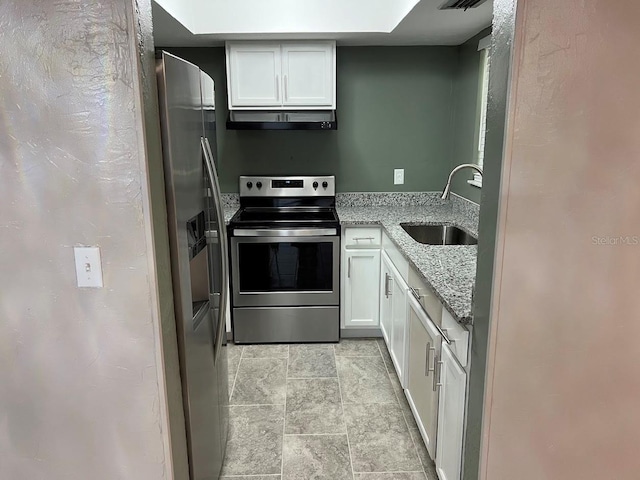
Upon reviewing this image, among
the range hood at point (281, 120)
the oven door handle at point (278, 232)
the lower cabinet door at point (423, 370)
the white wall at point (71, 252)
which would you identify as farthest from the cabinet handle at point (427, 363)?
the range hood at point (281, 120)

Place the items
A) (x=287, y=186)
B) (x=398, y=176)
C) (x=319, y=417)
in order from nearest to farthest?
(x=319, y=417)
(x=287, y=186)
(x=398, y=176)

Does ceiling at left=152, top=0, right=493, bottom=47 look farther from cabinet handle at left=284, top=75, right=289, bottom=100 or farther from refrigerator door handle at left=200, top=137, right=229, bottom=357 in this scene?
refrigerator door handle at left=200, top=137, right=229, bottom=357

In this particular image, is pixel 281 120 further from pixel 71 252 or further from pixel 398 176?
pixel 71 252

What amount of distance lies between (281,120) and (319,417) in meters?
1.99

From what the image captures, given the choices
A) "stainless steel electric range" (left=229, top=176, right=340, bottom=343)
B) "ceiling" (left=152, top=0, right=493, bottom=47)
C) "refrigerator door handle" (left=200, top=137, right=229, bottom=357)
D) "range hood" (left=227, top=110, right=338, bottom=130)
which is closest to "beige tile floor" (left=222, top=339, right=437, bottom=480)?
"stainless steel electric range" (left=229, top=176, right=340, bottom=343)

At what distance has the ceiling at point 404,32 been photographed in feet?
8.61

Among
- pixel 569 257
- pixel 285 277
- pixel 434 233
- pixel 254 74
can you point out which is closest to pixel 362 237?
pixel 434 233

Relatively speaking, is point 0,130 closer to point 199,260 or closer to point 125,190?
point 125,190

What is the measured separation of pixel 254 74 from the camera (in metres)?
3.29

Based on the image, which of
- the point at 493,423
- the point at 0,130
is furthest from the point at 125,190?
the point at 493,423

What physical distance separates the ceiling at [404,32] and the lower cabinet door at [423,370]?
5.37 ft

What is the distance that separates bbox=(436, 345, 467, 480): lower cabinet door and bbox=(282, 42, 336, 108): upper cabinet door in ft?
7.12

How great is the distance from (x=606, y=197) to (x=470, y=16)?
197 cm

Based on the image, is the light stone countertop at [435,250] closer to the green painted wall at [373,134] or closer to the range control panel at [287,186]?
the range control panel at [287,186]
